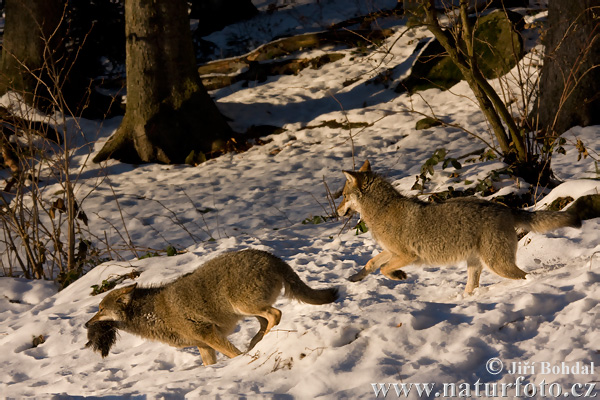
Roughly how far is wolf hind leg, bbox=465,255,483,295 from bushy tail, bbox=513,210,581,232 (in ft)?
1.59

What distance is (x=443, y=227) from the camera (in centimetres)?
564

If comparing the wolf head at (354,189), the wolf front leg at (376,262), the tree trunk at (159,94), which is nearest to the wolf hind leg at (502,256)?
the wolf front leg at (376,262)

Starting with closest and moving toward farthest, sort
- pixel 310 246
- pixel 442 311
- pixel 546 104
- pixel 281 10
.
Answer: pixel 442 311
pixel 310 246
pixel 546 104
pixel 281 10

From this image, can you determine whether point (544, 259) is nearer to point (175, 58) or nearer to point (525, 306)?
point (525, 306)

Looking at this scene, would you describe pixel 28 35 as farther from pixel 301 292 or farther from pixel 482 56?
pixel 301 292

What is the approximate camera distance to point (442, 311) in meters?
4.98

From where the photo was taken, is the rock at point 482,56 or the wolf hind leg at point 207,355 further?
the rock at point 482,56

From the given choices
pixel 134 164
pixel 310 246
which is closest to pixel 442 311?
pixel 310 246

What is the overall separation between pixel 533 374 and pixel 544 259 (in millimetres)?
2412

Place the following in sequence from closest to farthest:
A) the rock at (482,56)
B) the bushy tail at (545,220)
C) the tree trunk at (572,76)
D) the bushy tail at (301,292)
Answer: the bushy tail at (545,220), the bushy tail at (301,292), the tree trunk at (572,76), the rock at (482,56)

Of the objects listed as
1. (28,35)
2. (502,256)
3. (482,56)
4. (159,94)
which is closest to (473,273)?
(502,256)

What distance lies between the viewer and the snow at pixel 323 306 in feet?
14.2

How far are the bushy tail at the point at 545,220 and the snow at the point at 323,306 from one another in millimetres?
370

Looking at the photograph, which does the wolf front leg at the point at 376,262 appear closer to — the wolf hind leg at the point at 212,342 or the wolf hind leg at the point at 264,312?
the wolf hind leg at the point at 264,312
